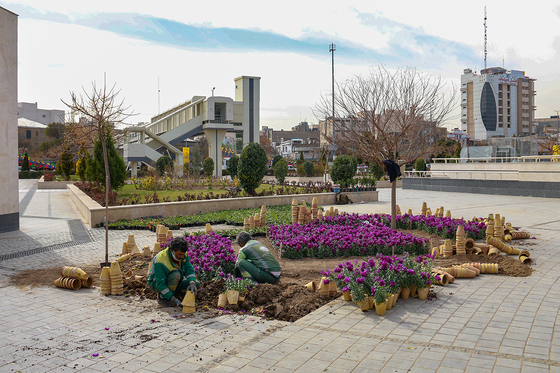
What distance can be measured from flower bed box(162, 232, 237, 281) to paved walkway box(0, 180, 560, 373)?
3.14ft

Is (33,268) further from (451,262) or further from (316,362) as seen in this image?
(451,262)

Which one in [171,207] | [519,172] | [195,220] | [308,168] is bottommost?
[195,220]

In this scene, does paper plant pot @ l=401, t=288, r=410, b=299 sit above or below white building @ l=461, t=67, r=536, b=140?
below

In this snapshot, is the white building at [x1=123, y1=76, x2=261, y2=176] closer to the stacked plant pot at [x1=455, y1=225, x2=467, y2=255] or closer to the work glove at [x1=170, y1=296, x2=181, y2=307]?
the stacked plant pot at [x1=455, y1=225, x2=467, y2=255]

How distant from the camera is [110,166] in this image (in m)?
20.8

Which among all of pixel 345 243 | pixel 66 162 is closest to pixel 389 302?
pixel 345 243

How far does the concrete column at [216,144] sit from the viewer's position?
1865 inches

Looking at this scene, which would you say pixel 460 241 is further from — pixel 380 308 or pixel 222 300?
pixel 222 300

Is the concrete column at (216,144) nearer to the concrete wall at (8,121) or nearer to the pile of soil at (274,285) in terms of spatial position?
the concrete wall at (8,121)

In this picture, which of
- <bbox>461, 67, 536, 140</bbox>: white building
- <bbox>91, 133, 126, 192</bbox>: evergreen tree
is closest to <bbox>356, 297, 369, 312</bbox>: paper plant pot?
<bbox>91, 133, 126, 192</bbox>: evergreen tree

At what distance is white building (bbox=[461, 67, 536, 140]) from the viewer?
9781 cm

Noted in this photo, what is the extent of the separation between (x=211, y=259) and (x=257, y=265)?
0.77 meters

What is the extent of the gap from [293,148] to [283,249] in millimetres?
90217

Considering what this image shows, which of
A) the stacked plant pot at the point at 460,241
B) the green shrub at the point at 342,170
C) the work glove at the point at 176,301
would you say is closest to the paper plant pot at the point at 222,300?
the work glove at the point at 176,301
